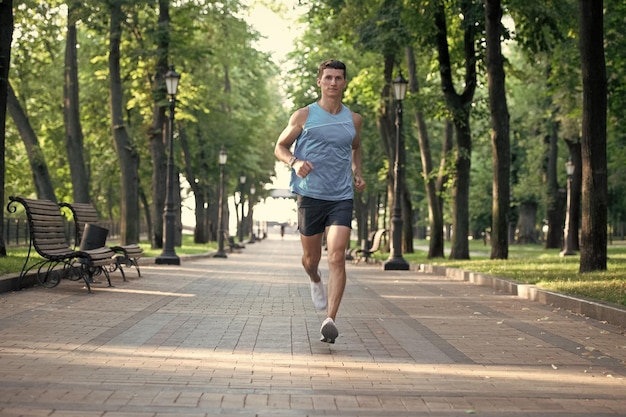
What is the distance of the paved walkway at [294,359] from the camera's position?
20.3 feet

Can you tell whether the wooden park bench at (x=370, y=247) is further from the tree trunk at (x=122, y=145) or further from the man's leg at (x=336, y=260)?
the man's leg at (x=336, y=260)

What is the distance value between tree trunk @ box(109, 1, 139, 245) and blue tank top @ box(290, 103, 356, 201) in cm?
2228

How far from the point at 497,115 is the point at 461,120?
122 inches

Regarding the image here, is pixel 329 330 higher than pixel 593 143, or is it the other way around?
pixel 593 143

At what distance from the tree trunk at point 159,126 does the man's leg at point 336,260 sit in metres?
24.1

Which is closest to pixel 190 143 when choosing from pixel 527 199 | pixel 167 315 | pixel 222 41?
pixel 222 41

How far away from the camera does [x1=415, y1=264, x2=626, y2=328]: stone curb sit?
11.5m

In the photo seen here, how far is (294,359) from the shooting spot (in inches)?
319

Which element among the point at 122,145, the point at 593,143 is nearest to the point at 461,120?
the point at 122,145

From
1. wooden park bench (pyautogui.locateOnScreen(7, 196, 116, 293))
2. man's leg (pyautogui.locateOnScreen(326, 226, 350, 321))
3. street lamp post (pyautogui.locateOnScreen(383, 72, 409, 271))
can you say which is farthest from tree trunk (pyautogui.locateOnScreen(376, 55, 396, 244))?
man's leg (pyautogui.locateOnScreen(326, 226, 350, 321))

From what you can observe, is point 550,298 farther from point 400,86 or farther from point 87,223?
point 400,86

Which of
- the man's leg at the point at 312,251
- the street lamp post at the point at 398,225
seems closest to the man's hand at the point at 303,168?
the man's leg at the point at 312,251

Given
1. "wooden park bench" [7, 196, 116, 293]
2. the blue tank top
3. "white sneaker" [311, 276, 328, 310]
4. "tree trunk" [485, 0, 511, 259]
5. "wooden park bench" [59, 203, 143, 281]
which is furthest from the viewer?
"tree trunk" [485, 0, 511, 259]

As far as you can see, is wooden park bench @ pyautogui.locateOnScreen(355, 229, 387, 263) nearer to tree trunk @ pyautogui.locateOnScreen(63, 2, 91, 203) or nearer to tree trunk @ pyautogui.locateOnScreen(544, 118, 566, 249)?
tree trunk @ pyautogui.locateOnScreen(63, 2, 91, 203)
